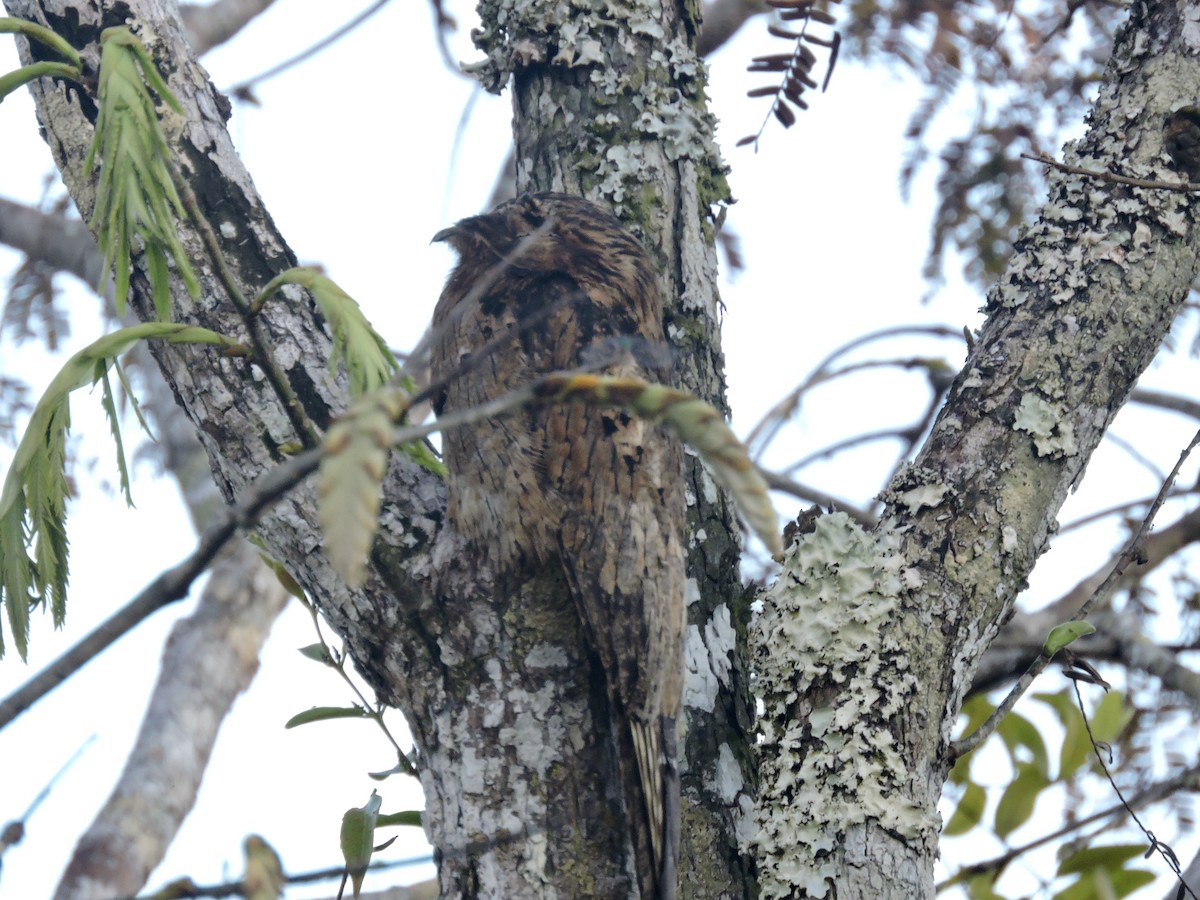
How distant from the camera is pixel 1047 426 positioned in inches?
72.7

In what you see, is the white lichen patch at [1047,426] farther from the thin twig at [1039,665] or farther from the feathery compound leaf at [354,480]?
the feathery compound leaf at [354,480]

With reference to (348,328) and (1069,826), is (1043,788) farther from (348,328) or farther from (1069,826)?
(348,328)

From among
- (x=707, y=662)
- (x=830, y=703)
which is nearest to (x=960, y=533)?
(x=830, y=703)

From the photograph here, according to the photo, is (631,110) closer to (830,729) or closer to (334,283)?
(334,283)

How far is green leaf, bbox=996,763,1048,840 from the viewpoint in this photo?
8.32 ft

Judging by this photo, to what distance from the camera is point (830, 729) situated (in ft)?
5.62

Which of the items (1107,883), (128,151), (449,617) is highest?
(128,151)

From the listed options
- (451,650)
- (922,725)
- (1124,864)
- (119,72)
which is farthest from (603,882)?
(1124,864)

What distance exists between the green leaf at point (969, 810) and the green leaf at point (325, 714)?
1.48 meters

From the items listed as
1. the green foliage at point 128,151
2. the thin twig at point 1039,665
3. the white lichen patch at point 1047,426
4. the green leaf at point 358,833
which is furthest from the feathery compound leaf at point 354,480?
the white lichen patch at point 1047,426

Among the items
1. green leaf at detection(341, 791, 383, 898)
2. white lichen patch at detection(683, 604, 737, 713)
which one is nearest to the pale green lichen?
white lichen patch at detection(683, 604, 737, 713)

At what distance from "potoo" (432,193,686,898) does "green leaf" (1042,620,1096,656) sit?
0.58 metres

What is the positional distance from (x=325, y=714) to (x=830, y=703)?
0.81 meters

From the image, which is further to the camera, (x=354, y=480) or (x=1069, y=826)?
(x=1069, y=826)
